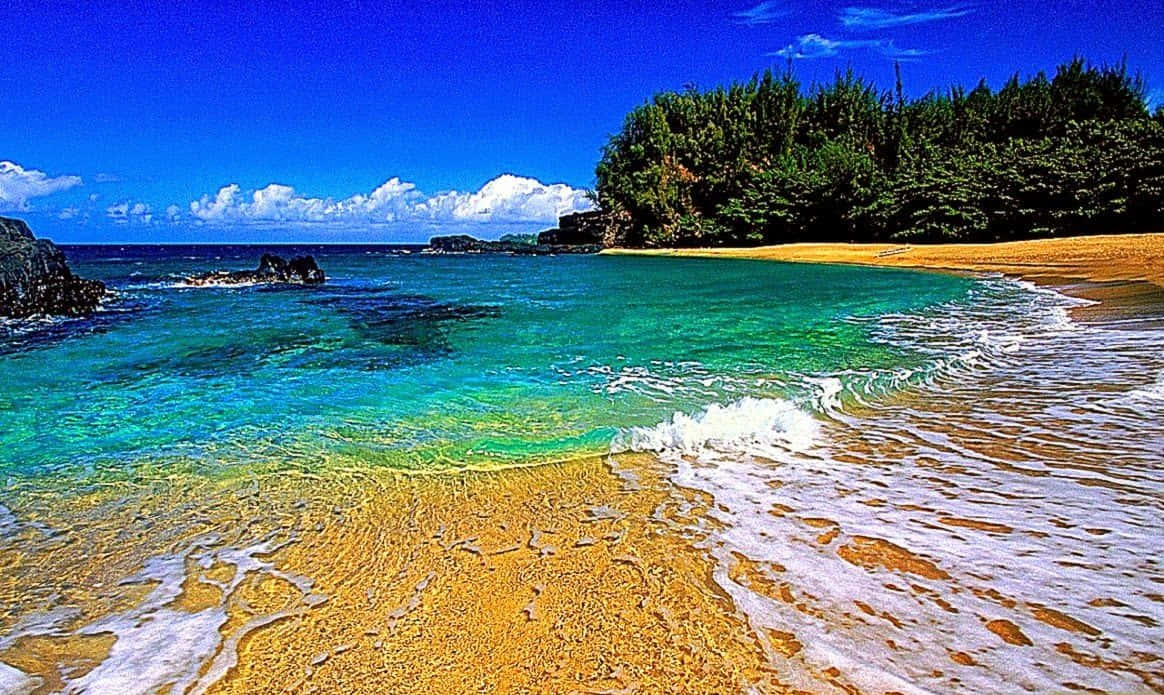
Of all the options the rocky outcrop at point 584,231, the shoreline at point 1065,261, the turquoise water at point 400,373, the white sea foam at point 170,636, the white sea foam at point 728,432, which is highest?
the rocky outcrop at point 584,231

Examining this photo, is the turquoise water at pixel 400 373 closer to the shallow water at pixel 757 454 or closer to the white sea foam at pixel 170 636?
the shallow water at pixel 757 454

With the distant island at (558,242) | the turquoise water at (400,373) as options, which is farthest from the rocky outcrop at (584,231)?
the turquoise water at (400,373)

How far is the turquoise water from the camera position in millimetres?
5098

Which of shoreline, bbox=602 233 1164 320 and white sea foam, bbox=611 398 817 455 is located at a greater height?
shoreline, bbox=602 233 1164 320

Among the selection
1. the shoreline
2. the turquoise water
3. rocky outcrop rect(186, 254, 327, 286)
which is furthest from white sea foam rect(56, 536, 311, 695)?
rocky outcrop rect(186, 254, 327, 286)

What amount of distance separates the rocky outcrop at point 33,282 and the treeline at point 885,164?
34.4m

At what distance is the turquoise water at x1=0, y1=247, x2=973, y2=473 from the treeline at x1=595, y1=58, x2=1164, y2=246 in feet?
61.3

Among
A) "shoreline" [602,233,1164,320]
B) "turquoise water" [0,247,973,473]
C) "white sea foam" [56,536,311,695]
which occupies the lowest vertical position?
"white sea foam" [56,536,311,695]

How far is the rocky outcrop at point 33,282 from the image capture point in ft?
43.2

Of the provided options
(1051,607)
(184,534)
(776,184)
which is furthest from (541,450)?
(776,184)

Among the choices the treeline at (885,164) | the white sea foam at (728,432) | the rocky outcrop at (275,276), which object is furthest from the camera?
the treeline at (885,164)

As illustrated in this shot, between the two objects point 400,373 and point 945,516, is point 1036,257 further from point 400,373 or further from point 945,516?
point 945,516

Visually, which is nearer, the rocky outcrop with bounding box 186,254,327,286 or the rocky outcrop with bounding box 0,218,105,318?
the rocky outcrop with bounding box 0,218,105,318

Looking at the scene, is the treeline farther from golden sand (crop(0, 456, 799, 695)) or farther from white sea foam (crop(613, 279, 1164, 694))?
golden sand (crop(0, 456, 799, 695))
